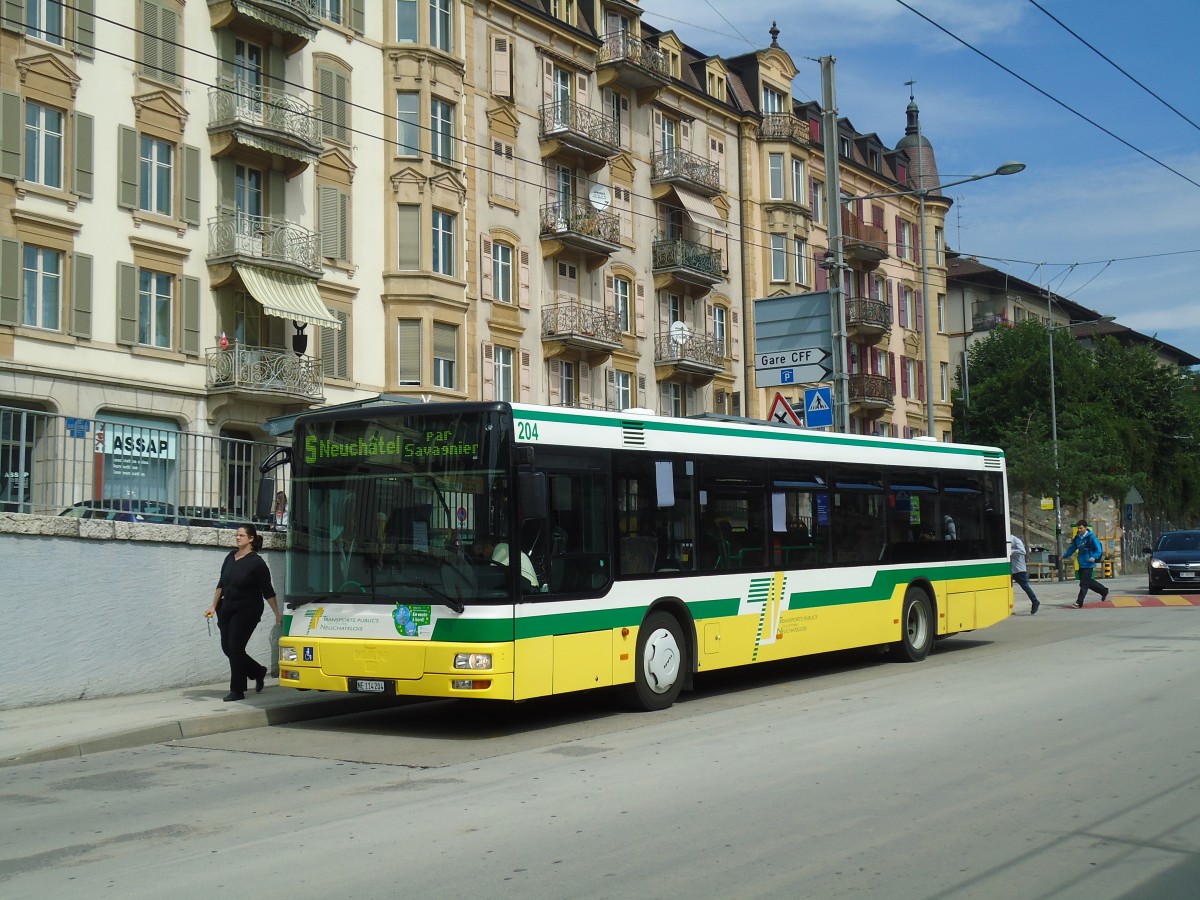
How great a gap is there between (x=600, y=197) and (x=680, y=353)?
229 inches

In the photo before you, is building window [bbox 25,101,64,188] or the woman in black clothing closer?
the woman in black clothing

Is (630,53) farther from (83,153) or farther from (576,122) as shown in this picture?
(83,153)

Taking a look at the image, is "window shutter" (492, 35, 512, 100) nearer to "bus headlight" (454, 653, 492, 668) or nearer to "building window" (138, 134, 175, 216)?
"building window" (138, 134, 175, 216)

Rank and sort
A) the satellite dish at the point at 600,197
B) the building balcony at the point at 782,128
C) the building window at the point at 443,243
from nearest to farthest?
the building window at the point at 443,243
the satellite dish at the point at 600,197
the building balcony at the point at 782,128

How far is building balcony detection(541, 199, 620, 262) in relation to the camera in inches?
1471

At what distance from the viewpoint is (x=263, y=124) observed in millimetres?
29281

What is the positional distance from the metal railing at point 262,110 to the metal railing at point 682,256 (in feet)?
46.2

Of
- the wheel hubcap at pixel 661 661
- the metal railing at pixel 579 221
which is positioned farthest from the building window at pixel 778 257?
the wheel hubcap at pixel 661 661

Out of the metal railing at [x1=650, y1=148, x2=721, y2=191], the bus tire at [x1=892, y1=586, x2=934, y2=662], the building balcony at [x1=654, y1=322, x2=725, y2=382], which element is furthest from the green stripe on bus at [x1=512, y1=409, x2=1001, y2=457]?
the metal railing at [x1=650, y1=148, x2=721, y2=191]

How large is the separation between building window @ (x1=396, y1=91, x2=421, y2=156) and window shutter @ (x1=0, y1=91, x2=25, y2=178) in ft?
34.0

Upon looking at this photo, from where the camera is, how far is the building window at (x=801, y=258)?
48.6 meters

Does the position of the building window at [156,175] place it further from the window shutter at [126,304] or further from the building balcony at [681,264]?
the building balcony at [681,264]

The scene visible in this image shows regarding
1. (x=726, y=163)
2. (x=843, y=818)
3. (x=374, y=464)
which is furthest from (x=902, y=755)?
(x=726, y=163)

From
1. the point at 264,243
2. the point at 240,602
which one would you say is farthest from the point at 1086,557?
the point at 240,602
